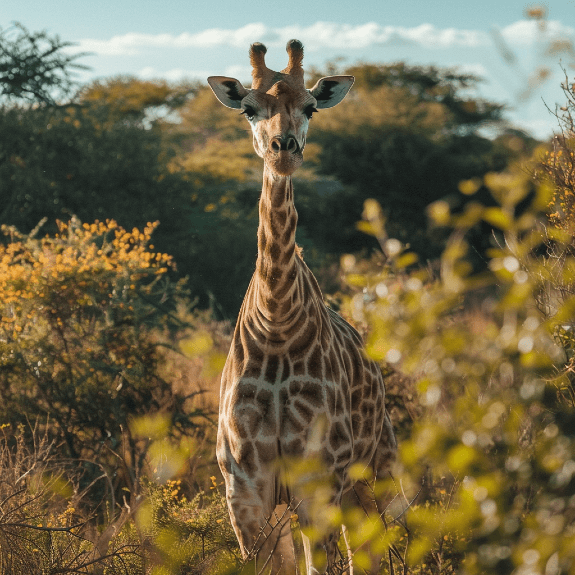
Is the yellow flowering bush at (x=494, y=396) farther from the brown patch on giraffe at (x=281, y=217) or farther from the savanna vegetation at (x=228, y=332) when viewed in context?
the brown patch on giraffe at (x=281, y=217)

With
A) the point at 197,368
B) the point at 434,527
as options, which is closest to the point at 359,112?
the point at 197,368

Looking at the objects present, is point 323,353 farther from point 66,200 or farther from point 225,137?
point 225,137

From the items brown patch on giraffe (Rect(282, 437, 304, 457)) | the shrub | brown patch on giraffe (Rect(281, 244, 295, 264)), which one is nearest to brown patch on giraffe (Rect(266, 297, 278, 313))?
brown patch on giraffe (Rect(281, 244, 295, 264))

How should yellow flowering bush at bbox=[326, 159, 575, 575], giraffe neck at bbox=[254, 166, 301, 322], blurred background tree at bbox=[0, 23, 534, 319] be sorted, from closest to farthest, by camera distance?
1. yellow flowering bush at bbox=[326, 159, 575, 575]
2. giraffe neck at bbox=[254, 166, 301, 322]
3. blurred background tree at bbox=[0, 23, 534, 319]

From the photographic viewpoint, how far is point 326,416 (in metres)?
3.96

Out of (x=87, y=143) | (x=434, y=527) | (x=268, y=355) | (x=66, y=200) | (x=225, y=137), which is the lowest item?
(x=225, y=137)

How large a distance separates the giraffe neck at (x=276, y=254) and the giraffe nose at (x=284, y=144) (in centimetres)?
23

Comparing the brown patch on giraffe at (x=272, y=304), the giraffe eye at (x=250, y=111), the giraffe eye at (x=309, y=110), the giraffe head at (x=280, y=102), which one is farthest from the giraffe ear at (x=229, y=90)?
the brown patch on giraffe at (x=272, y=304)

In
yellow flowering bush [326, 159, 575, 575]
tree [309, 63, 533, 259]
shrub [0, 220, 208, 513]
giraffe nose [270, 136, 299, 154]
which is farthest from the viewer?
tree [309, 63, 533, 259]

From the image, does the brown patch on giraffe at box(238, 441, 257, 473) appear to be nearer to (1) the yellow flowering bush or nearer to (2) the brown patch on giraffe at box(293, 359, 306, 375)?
(2) the brown patch on giraffe at box(293, 359, 306, 375)

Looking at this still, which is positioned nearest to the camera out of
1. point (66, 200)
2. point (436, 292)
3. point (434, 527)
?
point (436, 292)

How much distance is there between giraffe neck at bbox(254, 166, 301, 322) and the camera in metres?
3.86

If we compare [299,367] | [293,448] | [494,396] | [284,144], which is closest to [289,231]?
[284,144]

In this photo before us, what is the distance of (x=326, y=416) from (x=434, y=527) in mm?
2136
